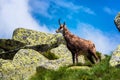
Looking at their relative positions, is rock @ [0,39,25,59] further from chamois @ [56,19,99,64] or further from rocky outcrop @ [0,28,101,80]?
chamois @ [56,19,99,64]

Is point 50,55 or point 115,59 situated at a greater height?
point 50,55

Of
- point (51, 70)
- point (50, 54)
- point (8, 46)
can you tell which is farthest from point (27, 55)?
point (51, 70)

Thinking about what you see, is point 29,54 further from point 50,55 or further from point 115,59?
point 115,59

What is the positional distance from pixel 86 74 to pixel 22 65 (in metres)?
11.9

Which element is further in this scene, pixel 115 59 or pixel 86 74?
pixel 86 74

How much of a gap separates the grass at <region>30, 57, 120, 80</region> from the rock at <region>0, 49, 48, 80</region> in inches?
260

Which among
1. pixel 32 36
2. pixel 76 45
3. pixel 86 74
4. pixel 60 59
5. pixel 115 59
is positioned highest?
pixel 32 36

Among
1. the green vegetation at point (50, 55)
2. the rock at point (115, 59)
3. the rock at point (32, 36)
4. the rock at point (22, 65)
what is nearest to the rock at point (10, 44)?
the rock at point (32, 36)

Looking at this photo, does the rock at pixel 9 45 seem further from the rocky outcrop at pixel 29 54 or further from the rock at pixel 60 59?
the rock at pixel 60 59

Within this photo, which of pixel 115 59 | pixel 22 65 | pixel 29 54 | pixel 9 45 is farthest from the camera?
pixel 9 45

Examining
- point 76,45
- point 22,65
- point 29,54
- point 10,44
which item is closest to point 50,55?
point 29,54

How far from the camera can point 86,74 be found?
1102 inches

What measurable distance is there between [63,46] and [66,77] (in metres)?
13.7

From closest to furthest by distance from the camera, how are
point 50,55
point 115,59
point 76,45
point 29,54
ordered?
point 115,59 → point 76,45 → point 29,54 → point 50,55
